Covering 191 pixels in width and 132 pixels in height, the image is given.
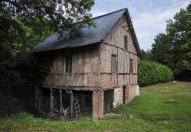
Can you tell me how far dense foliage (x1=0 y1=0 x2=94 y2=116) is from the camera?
17.8 m

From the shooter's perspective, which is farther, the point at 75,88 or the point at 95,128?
the point at 75,88

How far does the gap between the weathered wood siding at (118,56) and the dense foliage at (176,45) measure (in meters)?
23.5

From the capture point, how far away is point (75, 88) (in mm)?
20125

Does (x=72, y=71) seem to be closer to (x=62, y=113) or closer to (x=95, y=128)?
(x=62, y=113)

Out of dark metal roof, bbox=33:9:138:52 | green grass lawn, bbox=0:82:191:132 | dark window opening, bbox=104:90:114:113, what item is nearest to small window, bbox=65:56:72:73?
dark metal roof, bbox=33:9:138:52

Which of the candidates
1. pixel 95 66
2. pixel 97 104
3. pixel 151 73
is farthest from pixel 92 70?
pixel 151 73

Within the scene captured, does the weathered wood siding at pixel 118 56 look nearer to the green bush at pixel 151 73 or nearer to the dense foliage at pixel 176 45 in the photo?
the green bush at pixel 151 73

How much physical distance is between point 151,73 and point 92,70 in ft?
69.7

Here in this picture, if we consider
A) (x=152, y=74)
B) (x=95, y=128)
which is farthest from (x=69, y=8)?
(x=152, y=74)

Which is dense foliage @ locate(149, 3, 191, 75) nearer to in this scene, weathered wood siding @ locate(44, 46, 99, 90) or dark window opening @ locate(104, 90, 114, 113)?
dark window opening @ locate(104, 90, 114, 113)

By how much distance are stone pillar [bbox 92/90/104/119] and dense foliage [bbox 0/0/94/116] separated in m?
5.50

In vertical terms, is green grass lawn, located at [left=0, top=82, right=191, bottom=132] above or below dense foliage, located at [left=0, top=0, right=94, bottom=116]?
below

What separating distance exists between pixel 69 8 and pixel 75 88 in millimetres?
6132

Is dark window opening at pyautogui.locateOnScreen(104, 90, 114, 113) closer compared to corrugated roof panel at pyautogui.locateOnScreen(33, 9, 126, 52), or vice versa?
corrugated roof panel at pyautogui.locateOnScreen(33, 9, 126, 52)
